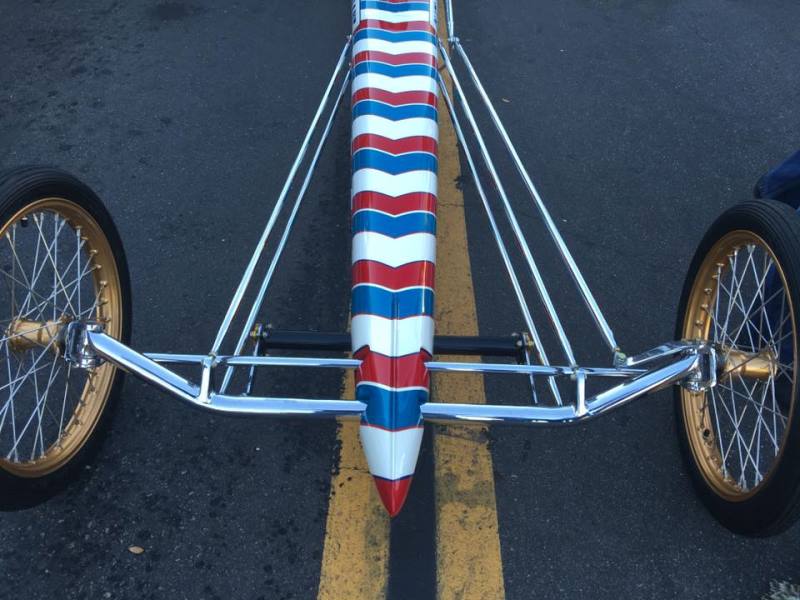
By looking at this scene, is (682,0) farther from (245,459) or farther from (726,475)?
(245,459)

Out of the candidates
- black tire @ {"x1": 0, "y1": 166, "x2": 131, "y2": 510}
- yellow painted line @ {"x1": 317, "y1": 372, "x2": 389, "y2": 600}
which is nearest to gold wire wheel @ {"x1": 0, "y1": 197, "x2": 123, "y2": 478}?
black tire @ {"x1": 0, "y1": 166, "x2": 131, "y2": 510}

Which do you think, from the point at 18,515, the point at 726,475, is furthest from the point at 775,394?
the point at 18,515

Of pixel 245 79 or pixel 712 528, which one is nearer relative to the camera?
pixel 712 528

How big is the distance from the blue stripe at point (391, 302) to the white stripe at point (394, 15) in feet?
4.48

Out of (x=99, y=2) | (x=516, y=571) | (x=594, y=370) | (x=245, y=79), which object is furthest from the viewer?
(x=99, y=2)

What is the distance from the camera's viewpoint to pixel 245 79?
3.87 m

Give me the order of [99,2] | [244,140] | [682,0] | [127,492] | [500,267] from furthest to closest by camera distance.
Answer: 1. [682,0]
2. [99,2]
3. [244,140]
4. [500,267]
5. [127,492]

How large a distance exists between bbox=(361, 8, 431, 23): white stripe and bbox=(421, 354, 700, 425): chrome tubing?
1.77 metres

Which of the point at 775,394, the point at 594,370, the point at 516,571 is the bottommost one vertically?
the point at 516,571

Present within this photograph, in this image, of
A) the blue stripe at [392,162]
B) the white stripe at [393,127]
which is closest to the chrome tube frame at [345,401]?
the blue stripe at [392,162]

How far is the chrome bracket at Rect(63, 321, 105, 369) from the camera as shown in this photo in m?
1.75

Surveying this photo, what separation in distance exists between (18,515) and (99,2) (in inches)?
148

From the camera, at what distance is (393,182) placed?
2.13m

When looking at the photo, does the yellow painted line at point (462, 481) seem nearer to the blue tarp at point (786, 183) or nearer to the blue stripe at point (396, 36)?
the blue stripe at point (396, 36)
